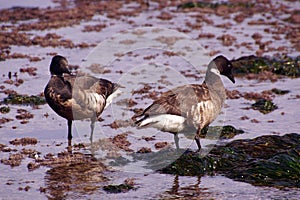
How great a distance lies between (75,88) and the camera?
12.6 metres

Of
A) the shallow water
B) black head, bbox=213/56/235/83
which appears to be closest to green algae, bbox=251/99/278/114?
the shallow water

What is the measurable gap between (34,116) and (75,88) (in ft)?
5.99

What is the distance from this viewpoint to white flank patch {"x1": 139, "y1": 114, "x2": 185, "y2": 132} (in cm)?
1077

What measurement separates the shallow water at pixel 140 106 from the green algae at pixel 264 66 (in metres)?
0.56

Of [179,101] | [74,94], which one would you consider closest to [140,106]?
[74,94]

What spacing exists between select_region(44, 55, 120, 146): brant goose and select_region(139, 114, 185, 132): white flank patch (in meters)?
2.14

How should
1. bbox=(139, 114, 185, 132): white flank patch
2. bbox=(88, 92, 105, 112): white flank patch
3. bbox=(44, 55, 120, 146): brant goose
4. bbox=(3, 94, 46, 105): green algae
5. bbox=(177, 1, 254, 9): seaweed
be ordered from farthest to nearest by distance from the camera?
bbox=(177, 1, 254, 9): seaweed < bbox=(3, 94, 46, 105): green algae < bbox=(88, 92, 105, 112): white flank patch < bbox=(44, 55, 120, 146): brant goose < bbox=(139, 114, 185, 132): white flank patch

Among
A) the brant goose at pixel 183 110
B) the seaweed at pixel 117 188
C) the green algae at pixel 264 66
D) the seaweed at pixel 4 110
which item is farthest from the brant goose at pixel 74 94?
the green algae at pixel 264 66

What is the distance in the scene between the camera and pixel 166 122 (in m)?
10.9

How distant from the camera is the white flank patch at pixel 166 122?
1077 centimetres

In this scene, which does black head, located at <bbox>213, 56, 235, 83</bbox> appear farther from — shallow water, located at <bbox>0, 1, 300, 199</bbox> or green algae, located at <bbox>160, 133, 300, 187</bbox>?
green algae, located at <bbox>160, 133, 300, 187</bbox>

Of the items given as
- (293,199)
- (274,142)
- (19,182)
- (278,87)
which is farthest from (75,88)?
(278,87)

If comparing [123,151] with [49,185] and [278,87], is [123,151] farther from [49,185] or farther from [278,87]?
[278,87]

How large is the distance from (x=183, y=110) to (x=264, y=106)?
4.15m
